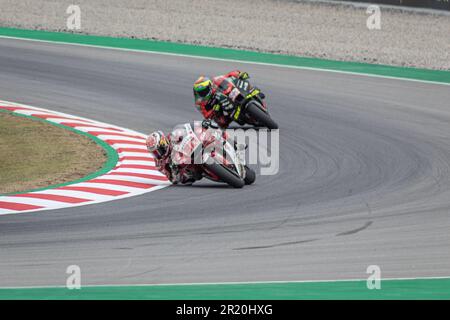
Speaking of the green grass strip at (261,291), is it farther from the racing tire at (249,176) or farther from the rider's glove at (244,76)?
the rider's glove at (244,76)

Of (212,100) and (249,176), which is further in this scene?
(212,100)

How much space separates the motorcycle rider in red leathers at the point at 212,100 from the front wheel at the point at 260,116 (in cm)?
39

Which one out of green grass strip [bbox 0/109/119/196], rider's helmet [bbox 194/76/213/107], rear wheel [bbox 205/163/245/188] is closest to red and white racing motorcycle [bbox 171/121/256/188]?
rear wheel [bbox 205/163/245/188]

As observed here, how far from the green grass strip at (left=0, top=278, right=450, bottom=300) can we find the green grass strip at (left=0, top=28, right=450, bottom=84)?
44.7 ft

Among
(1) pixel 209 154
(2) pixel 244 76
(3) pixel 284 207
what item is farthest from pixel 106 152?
(3) pixel 284 207

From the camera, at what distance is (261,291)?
33.7ft

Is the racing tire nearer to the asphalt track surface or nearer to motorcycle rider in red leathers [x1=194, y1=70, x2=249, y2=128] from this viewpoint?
the asphalt track surface

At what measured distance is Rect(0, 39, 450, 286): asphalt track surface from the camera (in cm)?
1112

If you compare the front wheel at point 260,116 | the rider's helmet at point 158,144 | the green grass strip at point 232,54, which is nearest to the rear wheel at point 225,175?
the rider's helmet at point 158,144

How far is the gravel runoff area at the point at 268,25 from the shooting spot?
2619cm

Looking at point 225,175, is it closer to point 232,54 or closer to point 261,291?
point 261,291

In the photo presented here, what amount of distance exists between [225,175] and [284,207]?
1.29 metres

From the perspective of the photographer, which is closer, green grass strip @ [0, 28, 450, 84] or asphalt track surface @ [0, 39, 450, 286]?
asphalt track surface @ [0, 39, 450, 286]

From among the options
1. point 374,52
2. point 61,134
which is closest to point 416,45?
point 374,52
